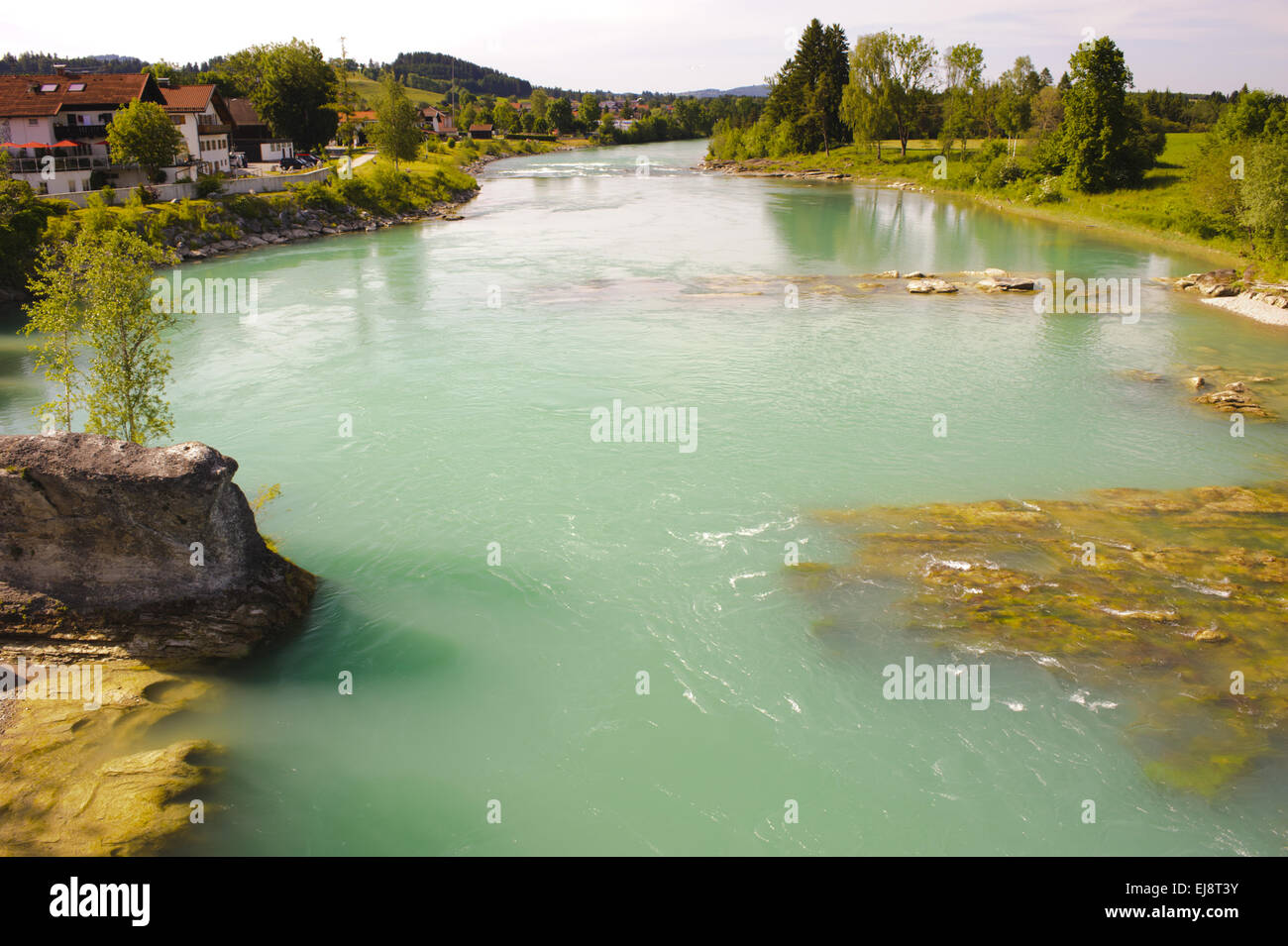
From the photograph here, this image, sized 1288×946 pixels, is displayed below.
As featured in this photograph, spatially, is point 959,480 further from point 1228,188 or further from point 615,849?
point 1228,188

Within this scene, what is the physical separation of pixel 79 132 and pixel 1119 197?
77.9m

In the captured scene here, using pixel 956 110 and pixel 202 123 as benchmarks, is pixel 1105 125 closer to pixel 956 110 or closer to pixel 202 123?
pixel 956 110

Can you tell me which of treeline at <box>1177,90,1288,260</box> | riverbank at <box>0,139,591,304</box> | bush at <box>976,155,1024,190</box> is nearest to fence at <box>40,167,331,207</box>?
riverbank at <box>0,139,591,304</box>

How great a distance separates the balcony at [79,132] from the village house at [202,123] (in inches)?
218

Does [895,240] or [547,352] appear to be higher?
[895,240]

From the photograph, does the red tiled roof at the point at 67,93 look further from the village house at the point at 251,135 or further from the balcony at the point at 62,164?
the village house at the point at 251,135

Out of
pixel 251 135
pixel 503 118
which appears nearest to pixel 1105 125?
pixel 251 135

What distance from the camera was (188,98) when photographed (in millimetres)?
69750

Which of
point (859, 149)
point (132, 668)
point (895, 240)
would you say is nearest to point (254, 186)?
point (895, 240)

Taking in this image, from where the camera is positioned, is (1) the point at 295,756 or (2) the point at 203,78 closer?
(1) the point at 295,756

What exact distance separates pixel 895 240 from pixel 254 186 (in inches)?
1846

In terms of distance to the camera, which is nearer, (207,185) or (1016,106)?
(207,185)

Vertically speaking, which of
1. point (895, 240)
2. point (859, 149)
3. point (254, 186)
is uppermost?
point (859, 149)

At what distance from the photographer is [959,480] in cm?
2177
